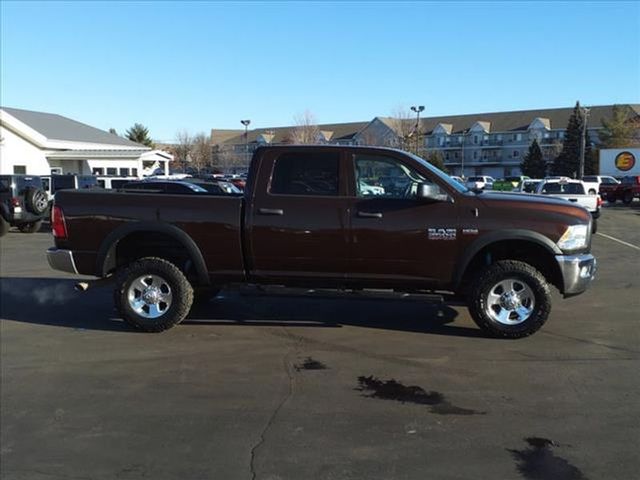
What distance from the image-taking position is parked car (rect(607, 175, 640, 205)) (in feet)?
121

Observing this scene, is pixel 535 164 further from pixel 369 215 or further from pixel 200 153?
pixel 369 215

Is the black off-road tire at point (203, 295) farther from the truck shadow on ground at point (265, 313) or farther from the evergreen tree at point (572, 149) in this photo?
the evergreen tree at point (572, 149)

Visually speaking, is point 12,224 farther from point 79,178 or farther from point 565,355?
point 565,355

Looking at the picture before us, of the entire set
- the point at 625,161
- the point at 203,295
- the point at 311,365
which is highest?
the point at 625,161

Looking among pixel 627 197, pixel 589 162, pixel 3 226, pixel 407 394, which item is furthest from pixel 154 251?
pixel 589 162

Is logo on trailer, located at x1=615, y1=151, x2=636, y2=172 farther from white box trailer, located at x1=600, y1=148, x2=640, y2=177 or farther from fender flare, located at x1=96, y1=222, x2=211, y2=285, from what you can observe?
fender flare, located at x1=96, y1=222, x2=211, y2=285

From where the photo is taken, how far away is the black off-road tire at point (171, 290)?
694 centimetres

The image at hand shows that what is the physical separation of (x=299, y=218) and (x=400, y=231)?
1.09 metres

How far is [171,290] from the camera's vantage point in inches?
275

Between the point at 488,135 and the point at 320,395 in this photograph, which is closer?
the point at 320,395

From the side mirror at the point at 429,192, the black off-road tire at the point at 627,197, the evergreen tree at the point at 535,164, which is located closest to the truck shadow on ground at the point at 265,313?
the side mirror at the point at 429,192

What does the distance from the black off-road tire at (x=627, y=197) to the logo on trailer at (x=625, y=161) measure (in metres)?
15.0

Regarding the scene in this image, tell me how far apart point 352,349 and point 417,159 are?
2183mm

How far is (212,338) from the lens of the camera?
22.2 feet
